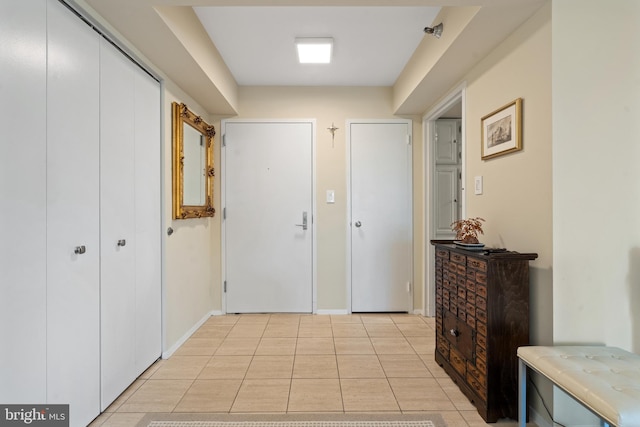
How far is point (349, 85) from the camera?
3457 millimetres

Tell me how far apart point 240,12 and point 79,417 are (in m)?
2.56

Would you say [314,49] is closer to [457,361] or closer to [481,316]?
[481,316]

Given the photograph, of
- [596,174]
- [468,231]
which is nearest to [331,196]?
[468,231]

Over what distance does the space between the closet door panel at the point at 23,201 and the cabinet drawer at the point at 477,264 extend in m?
2.06

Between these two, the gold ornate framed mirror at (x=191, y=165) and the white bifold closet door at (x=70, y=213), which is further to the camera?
the gold ornate framed mirror at (x=191, y=165)

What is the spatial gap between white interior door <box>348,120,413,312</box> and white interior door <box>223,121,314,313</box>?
1.66 ft

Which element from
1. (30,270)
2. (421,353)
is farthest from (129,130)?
(421,353)

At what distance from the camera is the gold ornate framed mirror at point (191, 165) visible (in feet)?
8.45

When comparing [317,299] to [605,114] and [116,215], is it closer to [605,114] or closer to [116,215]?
[116,215]

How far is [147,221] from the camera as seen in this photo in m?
2.23

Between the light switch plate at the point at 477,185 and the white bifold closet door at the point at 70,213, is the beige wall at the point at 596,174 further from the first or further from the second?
the white bifold closet door at the point at 70,213

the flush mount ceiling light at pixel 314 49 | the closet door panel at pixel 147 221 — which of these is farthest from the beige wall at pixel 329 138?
the closet door panel at pixel 147 221

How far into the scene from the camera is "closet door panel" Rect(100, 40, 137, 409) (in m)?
1.77

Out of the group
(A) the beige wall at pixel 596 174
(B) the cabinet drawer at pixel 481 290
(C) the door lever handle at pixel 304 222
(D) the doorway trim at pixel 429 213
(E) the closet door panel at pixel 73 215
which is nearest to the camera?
(E) the closet door panel at pixel 73 215
